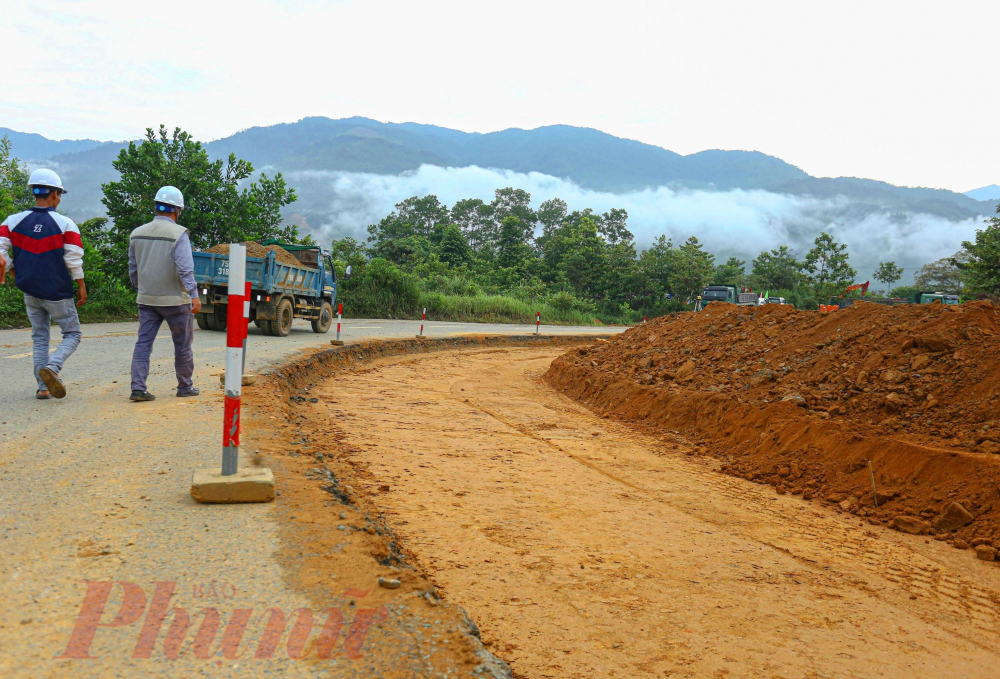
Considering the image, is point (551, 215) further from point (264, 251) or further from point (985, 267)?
point (264, 251)

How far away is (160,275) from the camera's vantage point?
23.4 feet

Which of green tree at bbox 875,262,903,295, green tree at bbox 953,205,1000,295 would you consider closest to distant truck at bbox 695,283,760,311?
green tree at bbox 953,205,1000,295

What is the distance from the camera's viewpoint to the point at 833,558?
520 cm

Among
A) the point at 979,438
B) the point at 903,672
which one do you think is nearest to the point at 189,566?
the point at 903,672

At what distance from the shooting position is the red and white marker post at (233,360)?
4.42 meters

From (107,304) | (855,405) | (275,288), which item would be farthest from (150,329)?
(107,304)

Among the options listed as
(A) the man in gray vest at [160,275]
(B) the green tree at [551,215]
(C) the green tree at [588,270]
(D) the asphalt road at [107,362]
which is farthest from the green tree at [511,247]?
(A) the man in gray vest at [160,275]

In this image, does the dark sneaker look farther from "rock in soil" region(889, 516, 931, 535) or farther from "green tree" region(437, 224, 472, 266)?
"green tree" region(437, 224, 472, 266)

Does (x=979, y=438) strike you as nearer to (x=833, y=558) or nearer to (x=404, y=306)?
(x=833, y=558)

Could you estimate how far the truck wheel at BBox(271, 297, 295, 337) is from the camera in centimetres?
1739

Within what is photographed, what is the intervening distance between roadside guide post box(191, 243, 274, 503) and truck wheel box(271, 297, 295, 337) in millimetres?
13291

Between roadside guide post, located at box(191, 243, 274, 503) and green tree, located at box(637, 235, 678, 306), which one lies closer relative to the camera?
roadside guide post, located at box(191, 243, 274, 503)

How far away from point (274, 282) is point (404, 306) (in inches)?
601

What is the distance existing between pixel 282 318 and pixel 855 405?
13.3 metres
